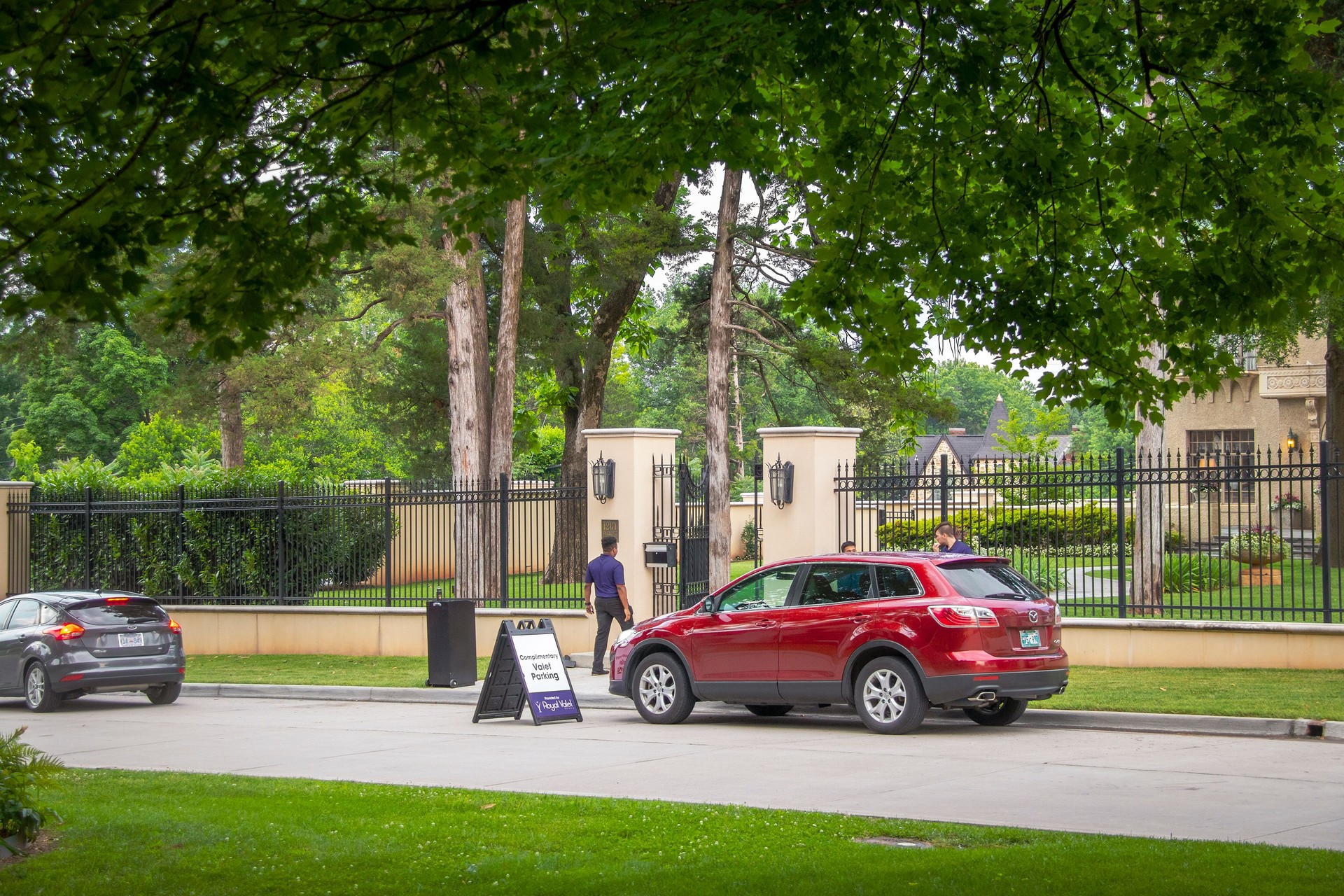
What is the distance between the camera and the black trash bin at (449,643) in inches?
685

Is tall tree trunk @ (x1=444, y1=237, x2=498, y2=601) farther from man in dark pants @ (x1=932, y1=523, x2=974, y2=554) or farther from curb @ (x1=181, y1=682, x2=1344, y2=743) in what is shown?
man in dark pants @ (x1=932, y1=523, x2=974, y2=554)

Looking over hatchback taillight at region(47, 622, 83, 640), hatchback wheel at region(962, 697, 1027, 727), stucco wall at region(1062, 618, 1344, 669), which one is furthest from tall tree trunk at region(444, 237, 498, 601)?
hatchback wheel at region(962, 697, 1027, 727)

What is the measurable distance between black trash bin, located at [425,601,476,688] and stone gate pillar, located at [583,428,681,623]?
9.67ft

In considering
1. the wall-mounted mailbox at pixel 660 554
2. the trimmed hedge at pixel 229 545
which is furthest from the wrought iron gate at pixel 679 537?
the trimmed hedge at pixel 229 545

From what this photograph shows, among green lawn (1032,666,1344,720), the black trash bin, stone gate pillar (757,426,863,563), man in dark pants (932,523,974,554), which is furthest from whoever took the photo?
stone gate pillar (757,426,863,563)

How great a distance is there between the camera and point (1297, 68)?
834 centimetres

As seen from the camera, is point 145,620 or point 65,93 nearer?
point 65,93

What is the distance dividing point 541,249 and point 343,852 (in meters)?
24.0

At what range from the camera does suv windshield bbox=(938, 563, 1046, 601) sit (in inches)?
494

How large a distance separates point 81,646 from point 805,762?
9746 millimetres

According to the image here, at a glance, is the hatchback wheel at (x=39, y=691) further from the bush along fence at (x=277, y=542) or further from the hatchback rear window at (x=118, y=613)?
the bush along fence at (x=277, y=542)

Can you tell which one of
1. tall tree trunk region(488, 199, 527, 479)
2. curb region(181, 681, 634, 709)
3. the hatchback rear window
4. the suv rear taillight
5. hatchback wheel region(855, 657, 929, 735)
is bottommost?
curb region(181, 681, 634, 709)

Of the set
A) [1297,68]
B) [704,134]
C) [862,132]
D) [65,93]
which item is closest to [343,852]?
[65,93]

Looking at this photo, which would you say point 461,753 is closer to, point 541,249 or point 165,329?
point 165,329
